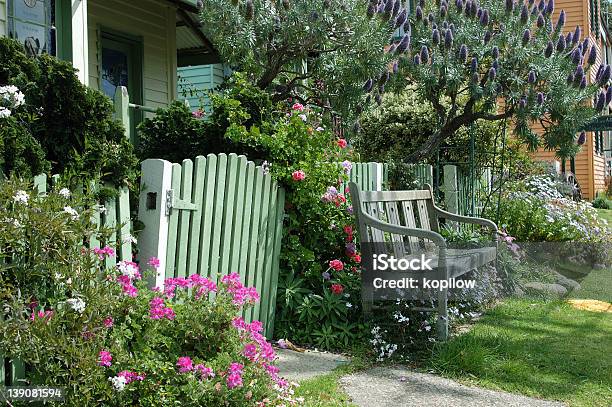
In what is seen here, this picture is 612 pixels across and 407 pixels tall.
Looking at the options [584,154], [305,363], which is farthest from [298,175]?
[584,154]

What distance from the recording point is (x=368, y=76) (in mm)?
7852

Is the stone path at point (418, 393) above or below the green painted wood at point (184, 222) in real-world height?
below

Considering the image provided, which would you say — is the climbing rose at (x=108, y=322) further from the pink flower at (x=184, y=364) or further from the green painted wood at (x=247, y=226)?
the green painted wood at (x=247, y=226)

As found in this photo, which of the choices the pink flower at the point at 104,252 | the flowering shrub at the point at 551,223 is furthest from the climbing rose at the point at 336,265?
the flowering shrub at the point at 551,223

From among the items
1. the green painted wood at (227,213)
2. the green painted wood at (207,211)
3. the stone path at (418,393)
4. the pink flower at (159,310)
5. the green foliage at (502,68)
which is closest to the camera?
the pink flower at (159,310)

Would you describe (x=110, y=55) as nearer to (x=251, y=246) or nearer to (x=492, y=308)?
(x=251, y=246)

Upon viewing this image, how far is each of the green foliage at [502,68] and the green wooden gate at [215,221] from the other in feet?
15.0

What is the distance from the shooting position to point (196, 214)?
13.2 feet

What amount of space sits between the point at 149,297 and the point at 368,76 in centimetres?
543

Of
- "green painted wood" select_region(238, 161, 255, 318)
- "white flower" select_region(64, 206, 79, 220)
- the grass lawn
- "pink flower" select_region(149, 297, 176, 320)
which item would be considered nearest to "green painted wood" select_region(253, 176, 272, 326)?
"green painted wood" select_region(238, 161, 255, 318)

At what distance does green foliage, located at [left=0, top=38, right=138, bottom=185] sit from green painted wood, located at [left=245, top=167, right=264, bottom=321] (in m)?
1.53

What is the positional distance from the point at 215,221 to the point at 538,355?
8.51 ft

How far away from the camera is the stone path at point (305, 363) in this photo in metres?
4.17

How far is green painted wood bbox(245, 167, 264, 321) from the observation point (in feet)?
15.4
